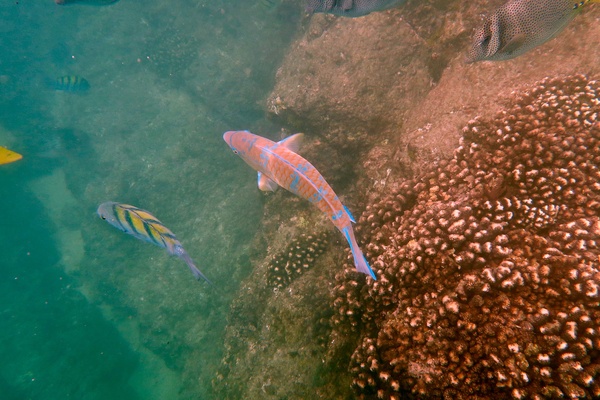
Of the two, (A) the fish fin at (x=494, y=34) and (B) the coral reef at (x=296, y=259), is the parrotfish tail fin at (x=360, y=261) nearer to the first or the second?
(A) the fish fin at (x=494, y=34)

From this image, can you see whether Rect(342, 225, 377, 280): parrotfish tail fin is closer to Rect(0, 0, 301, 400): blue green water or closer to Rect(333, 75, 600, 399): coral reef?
Rect(333, 75, 600, 399): coral reef

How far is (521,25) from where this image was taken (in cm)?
267

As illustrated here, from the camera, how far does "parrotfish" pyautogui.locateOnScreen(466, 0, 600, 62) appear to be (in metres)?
2.65

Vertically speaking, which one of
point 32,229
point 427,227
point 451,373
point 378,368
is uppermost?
point 427,227

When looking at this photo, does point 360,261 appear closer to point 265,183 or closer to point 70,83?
point 265,183

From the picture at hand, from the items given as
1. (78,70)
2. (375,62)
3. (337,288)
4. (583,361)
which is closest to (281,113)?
(375,62)

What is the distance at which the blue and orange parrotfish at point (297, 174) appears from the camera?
2547 millimetres

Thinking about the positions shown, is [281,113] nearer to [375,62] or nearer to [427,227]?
[375,62]

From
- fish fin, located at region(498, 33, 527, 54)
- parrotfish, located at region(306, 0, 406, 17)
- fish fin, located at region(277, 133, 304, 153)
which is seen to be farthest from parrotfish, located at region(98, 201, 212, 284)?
fish fin, located at region(498, 33, 527, 54)

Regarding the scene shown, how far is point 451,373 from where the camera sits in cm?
245

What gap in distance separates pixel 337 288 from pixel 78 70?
24.5m

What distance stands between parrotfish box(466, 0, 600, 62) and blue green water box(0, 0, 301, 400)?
28.4 feet

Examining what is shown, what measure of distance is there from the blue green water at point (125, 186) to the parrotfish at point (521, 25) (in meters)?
8.67

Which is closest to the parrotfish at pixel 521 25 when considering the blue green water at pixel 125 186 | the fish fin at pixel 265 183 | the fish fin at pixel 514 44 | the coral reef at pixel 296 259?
the fish fin at pixel 514 44
